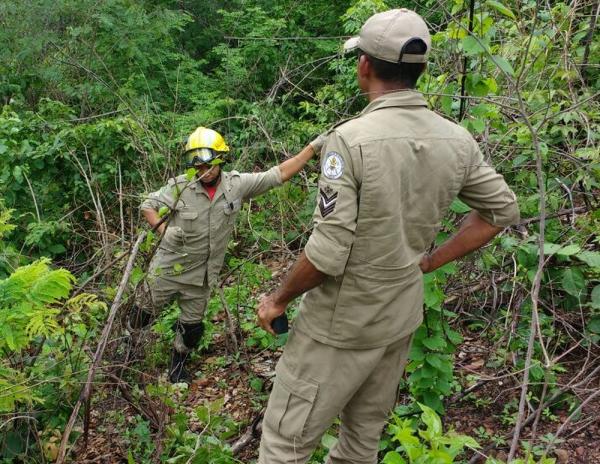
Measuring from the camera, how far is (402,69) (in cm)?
217

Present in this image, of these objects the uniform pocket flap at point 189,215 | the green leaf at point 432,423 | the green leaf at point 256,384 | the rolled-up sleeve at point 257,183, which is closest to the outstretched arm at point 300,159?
the rolled-up sleeve at point 257,183

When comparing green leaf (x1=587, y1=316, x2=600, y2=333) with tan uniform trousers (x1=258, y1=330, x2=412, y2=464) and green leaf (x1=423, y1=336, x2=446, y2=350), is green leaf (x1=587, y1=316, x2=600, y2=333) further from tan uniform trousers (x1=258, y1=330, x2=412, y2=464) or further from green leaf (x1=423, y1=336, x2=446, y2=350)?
tan uniform trousers (x1=258, y1=330, x2=412, y2=464)

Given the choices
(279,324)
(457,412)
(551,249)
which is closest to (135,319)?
(279,324)

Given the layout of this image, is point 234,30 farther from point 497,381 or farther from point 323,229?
point 323,229

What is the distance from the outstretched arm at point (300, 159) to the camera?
3.66m

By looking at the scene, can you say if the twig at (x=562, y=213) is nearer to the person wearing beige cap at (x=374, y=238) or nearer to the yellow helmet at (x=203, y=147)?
the person wearing beige cap at (x=374, y=238)

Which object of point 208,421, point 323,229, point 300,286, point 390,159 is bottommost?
point 208,421

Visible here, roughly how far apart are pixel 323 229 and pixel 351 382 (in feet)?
2.27

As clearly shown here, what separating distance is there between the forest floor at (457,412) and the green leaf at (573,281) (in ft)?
1.39

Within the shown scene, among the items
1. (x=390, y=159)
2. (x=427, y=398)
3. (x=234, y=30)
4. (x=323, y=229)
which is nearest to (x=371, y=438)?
(x=427, y=398)

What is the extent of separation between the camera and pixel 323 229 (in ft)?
7.06

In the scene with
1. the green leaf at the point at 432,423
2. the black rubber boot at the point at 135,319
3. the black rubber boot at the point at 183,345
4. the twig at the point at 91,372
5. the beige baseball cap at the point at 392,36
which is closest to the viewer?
the green leaf at the point at 432,423

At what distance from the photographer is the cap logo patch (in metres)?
2.12

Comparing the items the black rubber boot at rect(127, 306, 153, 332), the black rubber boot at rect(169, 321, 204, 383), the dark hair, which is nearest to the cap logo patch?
the dark hair
